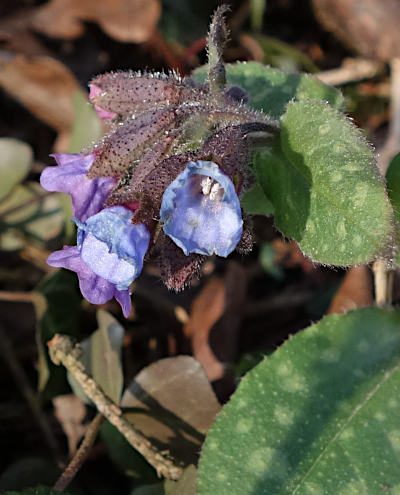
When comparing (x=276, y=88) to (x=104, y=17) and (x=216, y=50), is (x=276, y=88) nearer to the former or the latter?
(x=216, y=50)

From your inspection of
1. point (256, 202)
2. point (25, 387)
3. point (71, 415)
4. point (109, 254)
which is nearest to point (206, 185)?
point (109, 254)

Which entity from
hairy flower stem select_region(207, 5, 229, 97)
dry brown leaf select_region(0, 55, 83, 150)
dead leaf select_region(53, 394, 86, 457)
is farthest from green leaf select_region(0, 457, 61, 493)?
dry brown leaf select_region(0, 55, 83, 150)

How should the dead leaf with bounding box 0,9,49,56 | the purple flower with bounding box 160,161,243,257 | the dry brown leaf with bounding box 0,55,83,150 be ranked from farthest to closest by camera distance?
the dead leaf with bounding box 0,9,49,56, the dry brown leaf with bounding box 0,55,83,150, the purple flower with bounding box 160,161,243,257

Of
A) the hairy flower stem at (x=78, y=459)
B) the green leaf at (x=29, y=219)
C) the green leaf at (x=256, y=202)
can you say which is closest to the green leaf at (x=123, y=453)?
the hairy flower stem at (x=78, y=459)

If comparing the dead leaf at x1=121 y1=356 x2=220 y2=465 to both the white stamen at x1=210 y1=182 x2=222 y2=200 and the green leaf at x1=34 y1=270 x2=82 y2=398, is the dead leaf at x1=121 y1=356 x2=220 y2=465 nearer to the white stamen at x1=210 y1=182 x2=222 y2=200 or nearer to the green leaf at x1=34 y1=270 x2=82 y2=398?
the green leaf at x1=34 y1=270 x2=82 y2=398

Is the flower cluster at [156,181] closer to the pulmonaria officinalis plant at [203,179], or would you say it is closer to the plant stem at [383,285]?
the pulmonaria officinalis plant at [203,179]

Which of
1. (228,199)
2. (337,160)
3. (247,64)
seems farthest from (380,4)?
(228,199)

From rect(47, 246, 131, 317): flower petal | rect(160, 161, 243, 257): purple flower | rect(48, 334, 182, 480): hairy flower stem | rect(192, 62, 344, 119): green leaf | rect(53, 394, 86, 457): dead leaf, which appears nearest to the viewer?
rect(160, 161, 243, 257): purple flower

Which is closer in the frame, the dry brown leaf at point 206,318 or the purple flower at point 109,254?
the purple flower at point 109,254
